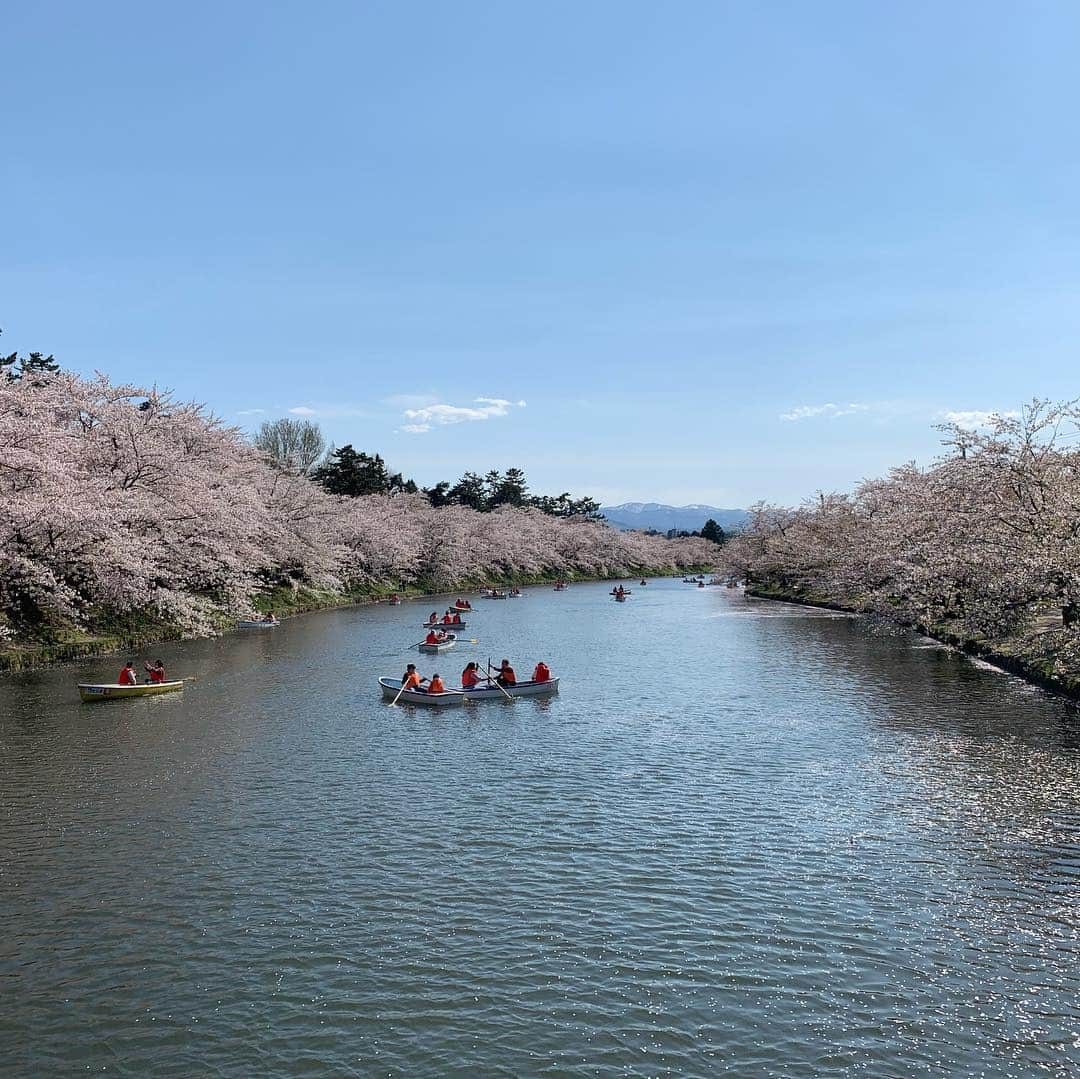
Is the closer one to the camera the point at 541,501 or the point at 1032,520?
the point at 1032,520

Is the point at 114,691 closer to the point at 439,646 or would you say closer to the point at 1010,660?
the point at 439,646

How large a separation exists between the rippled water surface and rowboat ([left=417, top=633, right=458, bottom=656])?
17588 millimetres

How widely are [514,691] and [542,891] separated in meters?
18.9

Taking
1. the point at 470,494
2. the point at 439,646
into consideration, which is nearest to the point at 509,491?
the point at 470,494

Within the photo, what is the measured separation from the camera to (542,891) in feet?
49.1

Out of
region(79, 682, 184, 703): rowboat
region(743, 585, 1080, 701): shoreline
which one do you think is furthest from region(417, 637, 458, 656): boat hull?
region(743, 585, 1080, 701): shoreline

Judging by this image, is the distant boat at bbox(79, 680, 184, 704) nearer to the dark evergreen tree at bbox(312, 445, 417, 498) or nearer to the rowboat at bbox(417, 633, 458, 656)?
the rowboat at bbox(417, 633, 458, 656)

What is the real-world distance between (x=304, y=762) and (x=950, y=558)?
28.2m

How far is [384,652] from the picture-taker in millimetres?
48125

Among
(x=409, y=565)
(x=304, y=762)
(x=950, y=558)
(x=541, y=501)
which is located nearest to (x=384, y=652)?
(x=304, y=762)

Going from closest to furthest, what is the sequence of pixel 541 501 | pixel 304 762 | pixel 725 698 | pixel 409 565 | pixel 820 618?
pixel 304 762
pixel 725 698
pixel 820 618
pixel 409 565
pixel 541 501

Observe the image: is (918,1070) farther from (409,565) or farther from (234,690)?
(409,565)

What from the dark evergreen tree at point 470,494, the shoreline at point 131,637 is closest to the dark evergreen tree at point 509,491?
the dark evergreen tree at point 470,494

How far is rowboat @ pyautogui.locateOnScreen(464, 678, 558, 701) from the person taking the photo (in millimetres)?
33531
